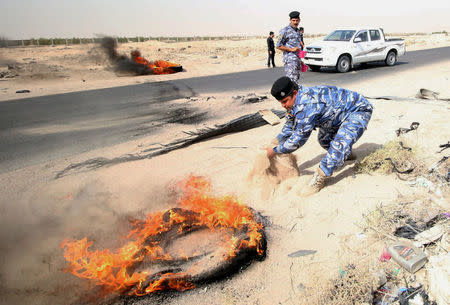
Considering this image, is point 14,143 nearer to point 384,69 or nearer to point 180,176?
point 180,176

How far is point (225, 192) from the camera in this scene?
13.0 feet

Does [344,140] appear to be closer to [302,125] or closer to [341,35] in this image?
[302,125]

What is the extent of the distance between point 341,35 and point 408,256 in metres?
11.8

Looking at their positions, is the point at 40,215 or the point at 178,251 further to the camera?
the point at 40,215

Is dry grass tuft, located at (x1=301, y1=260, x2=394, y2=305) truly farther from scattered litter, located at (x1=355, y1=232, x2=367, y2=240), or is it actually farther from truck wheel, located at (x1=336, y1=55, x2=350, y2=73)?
truck wheel, located at (x1=336, y1=55, x2=350, y2=73)

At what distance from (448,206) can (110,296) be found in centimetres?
312

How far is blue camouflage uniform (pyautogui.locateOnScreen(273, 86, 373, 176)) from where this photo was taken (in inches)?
126

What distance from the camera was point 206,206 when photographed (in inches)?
136

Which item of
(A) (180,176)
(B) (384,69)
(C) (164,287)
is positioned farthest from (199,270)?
(B) (384,69)

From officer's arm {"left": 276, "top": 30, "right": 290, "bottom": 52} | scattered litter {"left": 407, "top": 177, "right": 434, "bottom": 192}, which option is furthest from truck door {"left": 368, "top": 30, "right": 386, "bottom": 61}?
scattered litter {"left": 407, "top": 177, "right": 434, "bottom": 192}

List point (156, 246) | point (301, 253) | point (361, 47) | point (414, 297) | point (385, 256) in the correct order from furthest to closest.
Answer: point (361, 47) < point (156, 246) < point (301, 253) < point (385, 256) < point (414, 297)

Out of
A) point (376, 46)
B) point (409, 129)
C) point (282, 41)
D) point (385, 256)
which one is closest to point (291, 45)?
point (282, 41)

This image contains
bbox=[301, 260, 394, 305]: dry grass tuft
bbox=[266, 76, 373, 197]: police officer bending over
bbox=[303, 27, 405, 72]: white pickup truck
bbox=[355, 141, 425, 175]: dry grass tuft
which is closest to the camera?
bbox=[301, 260, 394, 305]: dry grass tuft

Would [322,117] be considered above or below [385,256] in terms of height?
above
